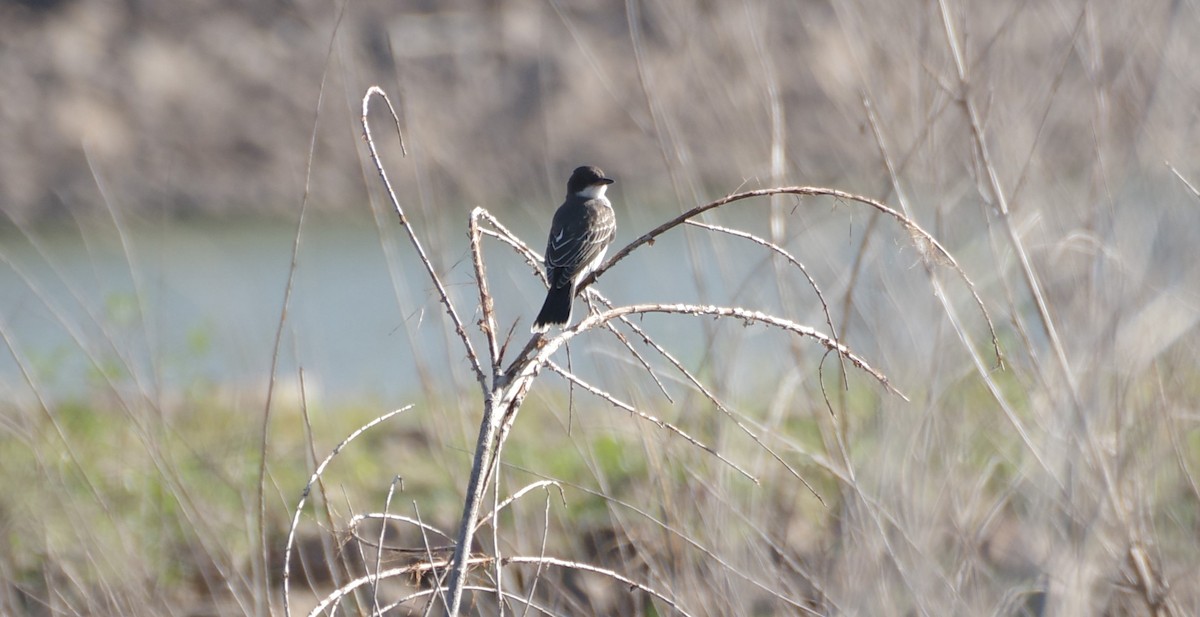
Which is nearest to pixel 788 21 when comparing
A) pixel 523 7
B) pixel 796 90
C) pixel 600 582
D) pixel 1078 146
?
pixel 796 90

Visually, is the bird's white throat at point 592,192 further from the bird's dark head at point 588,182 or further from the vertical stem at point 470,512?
the vertical stem at point 470,512

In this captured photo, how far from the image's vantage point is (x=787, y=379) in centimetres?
371

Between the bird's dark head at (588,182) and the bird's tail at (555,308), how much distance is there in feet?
3.92

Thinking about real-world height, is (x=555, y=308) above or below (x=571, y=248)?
below

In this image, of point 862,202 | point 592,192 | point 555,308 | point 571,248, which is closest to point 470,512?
point 862,202

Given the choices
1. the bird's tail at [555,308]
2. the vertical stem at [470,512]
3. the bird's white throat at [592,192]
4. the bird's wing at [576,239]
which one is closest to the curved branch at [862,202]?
the vertical stem at [470,512]

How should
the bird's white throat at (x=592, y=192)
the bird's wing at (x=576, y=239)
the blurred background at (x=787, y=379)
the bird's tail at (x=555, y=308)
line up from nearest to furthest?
the blurred background at (x=787, y=379) < the bird's tail at (x=555, y=308) < the bird's wing at (x=576, y=239) < the bird's white throat at (x=592, y=192)

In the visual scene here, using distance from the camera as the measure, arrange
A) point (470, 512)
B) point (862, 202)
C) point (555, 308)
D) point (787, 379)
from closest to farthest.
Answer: point (470, 512), point (862, 202), point (787, 379), point (555, 308)

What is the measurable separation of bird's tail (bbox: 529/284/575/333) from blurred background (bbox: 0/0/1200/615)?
13 centimetres

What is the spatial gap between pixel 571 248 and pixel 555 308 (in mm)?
408

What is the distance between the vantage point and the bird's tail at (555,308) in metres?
4.20

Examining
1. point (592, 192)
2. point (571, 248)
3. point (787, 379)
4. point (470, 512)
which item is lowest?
point (470, 512)

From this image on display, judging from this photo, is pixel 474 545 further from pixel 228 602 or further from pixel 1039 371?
pixel 1039 371

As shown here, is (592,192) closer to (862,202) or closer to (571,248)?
(571,248)
